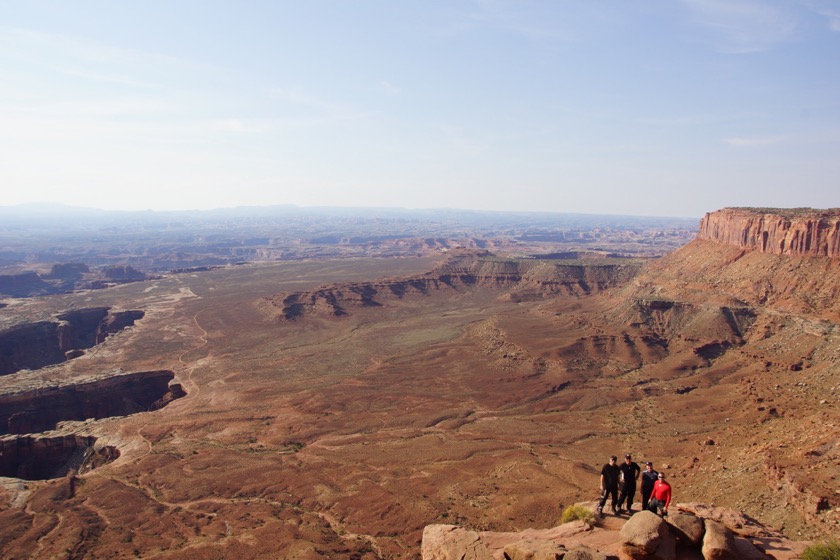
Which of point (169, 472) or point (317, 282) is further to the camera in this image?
point (317, 282)

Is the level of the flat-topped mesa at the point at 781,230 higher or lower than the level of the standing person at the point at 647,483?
higher

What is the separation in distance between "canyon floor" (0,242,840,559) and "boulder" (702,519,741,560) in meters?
9.92

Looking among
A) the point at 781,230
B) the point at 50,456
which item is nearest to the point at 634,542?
the point at 50,456

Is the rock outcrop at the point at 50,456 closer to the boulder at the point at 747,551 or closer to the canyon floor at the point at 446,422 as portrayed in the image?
the canyon floor at the point at 446,422

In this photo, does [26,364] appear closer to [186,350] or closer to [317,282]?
[186,350]

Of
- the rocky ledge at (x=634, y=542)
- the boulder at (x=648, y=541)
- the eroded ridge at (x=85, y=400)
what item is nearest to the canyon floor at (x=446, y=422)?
the eroded ridge at (x=85, y=400)

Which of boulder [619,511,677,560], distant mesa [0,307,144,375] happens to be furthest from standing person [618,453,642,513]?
distant mesa [0,307,144,375]

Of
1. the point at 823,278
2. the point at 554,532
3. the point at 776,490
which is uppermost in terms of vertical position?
the point at 823,278

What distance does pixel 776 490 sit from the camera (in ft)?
81.0

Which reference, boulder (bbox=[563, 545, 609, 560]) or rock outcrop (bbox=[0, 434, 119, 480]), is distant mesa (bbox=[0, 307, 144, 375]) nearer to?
rock outcrop (bbox=[0, 434, 119, 480])

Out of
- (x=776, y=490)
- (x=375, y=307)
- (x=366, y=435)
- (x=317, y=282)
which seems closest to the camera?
(x=776, y=490)

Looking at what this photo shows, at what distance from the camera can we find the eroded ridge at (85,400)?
53.9m

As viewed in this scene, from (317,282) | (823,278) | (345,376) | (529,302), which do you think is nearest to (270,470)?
(345,376)

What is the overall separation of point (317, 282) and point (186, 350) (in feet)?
212
